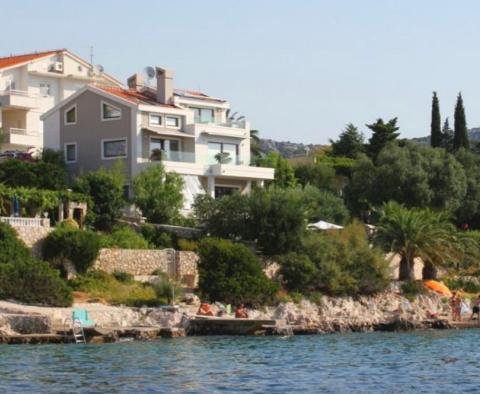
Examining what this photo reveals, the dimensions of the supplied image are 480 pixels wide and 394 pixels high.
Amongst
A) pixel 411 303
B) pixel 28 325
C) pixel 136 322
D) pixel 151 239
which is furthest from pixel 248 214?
pixel 28 325

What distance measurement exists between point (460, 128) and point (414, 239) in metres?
26.8

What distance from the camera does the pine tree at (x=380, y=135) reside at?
90.8 m

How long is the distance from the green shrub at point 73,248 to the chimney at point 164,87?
2176cm

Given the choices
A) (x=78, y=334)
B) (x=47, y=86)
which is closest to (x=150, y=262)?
(x=78, y=334)

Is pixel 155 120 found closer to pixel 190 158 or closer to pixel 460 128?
pixel 190 158

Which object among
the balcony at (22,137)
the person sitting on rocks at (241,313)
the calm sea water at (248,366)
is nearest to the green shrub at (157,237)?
the person sitting on rocks at (241,313)

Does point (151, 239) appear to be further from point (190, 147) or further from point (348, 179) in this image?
point (348, 179)

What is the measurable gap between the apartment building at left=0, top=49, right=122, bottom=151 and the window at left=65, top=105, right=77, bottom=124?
5289mm

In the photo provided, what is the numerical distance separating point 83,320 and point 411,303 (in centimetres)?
2120

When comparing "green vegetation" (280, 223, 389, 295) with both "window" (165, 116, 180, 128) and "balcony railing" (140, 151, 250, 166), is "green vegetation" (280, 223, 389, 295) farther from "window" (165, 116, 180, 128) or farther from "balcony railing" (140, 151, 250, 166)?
"window" (165, 116, 180, 128)

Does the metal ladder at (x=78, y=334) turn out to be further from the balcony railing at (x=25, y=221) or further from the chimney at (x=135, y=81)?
the chimney at (x=135, y=81)

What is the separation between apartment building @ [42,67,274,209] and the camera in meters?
73.0

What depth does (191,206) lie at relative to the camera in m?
68.8

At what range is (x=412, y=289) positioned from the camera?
65000 mm
